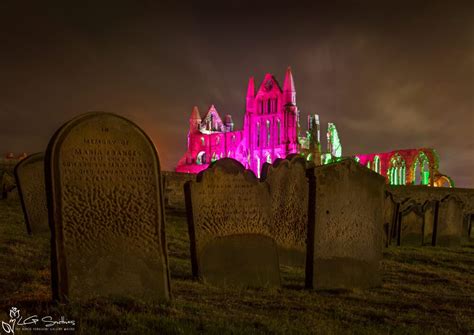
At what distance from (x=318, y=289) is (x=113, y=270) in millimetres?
2744

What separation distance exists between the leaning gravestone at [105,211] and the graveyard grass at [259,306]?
12.0 inches

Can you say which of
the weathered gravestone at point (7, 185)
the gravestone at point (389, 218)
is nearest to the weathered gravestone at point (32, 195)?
the weathered gravestone at point (7, 185)

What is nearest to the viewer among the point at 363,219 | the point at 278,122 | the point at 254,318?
the point at 254,318

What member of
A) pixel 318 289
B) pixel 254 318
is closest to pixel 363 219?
pixel 318 289

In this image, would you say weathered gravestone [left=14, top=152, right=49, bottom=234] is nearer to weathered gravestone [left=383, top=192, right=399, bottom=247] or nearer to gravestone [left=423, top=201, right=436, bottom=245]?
weathered gravestone [left=383, top=192, right=399, bottom=247]

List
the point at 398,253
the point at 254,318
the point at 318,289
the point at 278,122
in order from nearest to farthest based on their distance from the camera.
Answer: the point at 254,318 → the point at 318,289 → the point at 398,253 → the point at 278,122

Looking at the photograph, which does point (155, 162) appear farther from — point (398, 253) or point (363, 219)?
point (398, 253)

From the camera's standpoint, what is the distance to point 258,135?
196 feet

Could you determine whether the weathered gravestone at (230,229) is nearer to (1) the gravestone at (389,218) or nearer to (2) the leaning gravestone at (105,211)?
(2) the leaning gravestone at (105,211)

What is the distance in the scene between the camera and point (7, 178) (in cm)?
1620

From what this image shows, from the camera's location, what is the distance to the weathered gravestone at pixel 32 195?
29.3 ft

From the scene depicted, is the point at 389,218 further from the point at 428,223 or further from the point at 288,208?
the point at 288,208

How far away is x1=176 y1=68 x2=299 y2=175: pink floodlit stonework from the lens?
55812mm

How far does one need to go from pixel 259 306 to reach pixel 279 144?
51854mm
